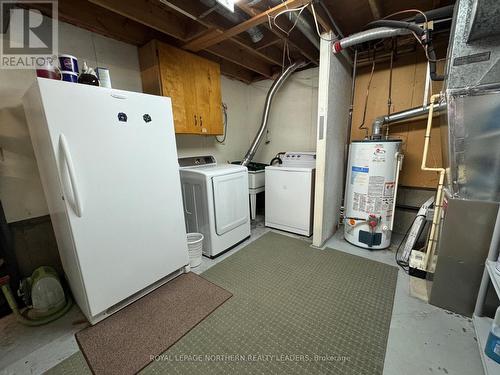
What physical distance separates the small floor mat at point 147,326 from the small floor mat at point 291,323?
7 cm

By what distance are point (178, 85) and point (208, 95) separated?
0.43 m

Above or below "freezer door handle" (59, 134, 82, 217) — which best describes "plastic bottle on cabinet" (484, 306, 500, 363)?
below

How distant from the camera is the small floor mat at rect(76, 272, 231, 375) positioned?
123 centimetres

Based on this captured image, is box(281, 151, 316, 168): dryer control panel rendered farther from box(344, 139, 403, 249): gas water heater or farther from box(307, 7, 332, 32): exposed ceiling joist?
box(307, 7, 332, 32): exposed ceiling joist

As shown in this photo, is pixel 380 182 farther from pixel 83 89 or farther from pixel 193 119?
pixel 83 89

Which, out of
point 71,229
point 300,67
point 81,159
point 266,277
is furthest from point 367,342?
point 300,67

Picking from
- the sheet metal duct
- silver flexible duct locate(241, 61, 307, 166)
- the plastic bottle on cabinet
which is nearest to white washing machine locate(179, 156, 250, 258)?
silver flexible duct locate(241, 61, 307, 166)

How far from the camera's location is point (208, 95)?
2.61m

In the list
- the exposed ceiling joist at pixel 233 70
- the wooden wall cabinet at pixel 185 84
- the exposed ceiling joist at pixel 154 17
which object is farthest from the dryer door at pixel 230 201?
the exposed ceiling joist at pixel 233 70

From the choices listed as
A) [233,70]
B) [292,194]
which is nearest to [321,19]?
[233,70]

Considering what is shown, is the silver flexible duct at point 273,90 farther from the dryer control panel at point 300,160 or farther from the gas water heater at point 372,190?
the gas water heater at point 372,190

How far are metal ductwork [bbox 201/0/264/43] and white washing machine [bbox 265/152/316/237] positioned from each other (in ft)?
4.83

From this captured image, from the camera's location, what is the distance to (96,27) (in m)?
1.89

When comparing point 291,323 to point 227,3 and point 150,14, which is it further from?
point 150,14
